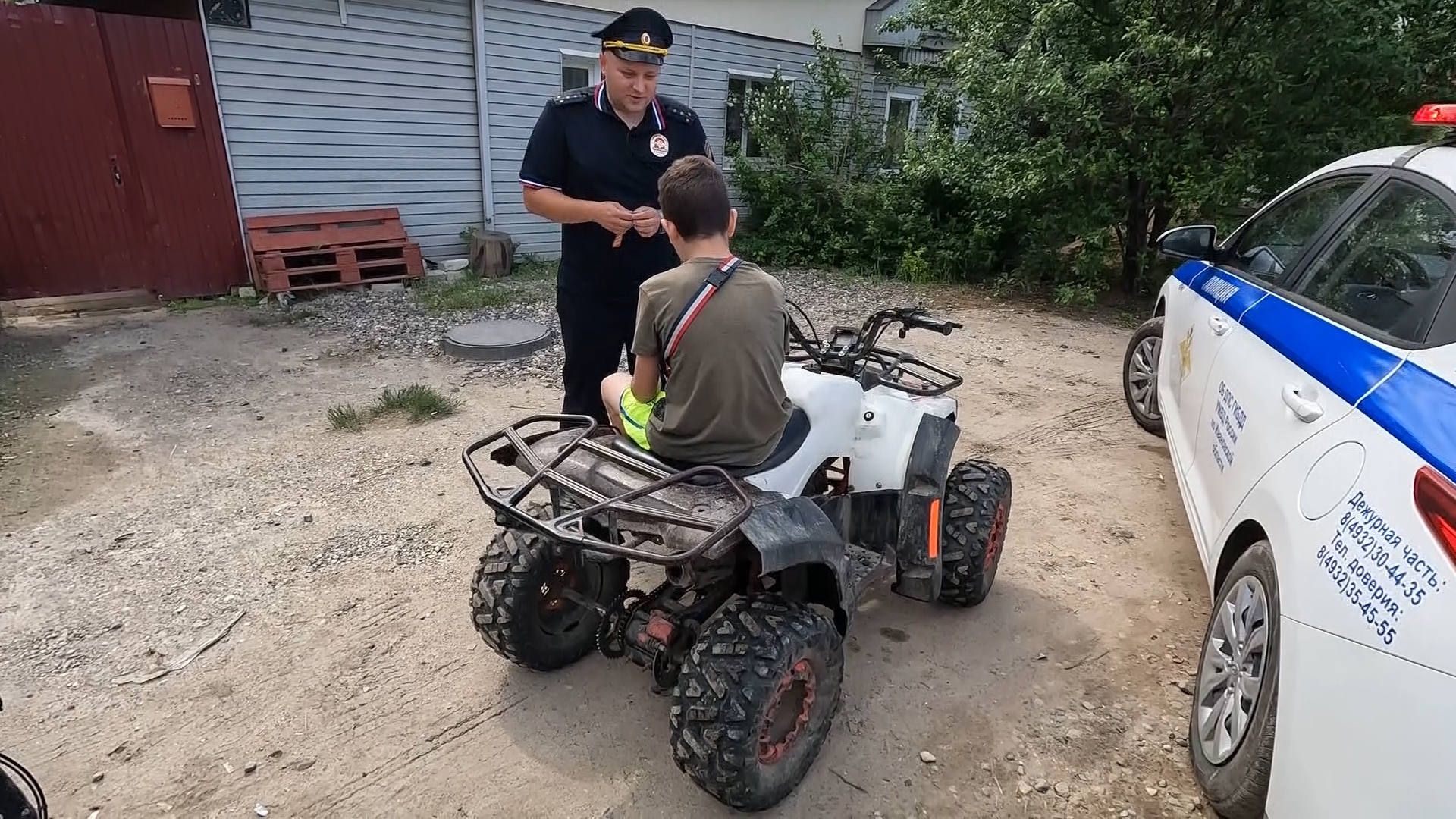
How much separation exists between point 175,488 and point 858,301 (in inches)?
255

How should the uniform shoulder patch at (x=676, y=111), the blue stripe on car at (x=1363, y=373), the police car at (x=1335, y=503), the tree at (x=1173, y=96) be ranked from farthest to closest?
the tree at (x=1173, y=96) → the uniform shoulder patch at (x=676, y=111) → the blue stripe on car at (x=1363, y=373) → the police car at (x=1335, y=503)

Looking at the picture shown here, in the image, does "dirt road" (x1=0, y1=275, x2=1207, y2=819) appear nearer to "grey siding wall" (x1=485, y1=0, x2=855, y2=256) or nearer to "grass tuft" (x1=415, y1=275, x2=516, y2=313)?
"grass tuft" (x1=415, y1=275, x2=516, y2=313)

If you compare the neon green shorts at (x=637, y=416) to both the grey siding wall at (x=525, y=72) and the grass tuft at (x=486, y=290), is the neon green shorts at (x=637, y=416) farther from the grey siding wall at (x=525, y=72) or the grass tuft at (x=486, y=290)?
the grey siding wall at (x=525, y=72)

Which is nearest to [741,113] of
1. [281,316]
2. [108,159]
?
[281,316]

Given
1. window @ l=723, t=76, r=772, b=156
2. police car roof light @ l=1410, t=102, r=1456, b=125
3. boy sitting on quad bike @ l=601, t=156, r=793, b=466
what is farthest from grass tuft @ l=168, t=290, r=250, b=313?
police car roof light @ l=1410, t=102, r=1456, b=125

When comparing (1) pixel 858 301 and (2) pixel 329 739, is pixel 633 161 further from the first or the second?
(1) pixel 858 301

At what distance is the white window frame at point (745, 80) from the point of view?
11679 mm

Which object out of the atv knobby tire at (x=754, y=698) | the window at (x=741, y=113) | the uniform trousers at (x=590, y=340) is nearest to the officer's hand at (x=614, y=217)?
the uniform trousers at (x=590, y=340)

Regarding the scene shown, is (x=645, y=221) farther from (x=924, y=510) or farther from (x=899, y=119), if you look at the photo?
(x=899, y=119)

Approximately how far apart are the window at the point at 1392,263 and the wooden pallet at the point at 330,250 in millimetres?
7933

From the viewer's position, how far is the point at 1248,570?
2.36 meters

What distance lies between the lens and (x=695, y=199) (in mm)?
2283

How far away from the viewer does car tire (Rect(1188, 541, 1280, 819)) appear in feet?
6.84

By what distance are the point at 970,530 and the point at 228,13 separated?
8.23 meters
